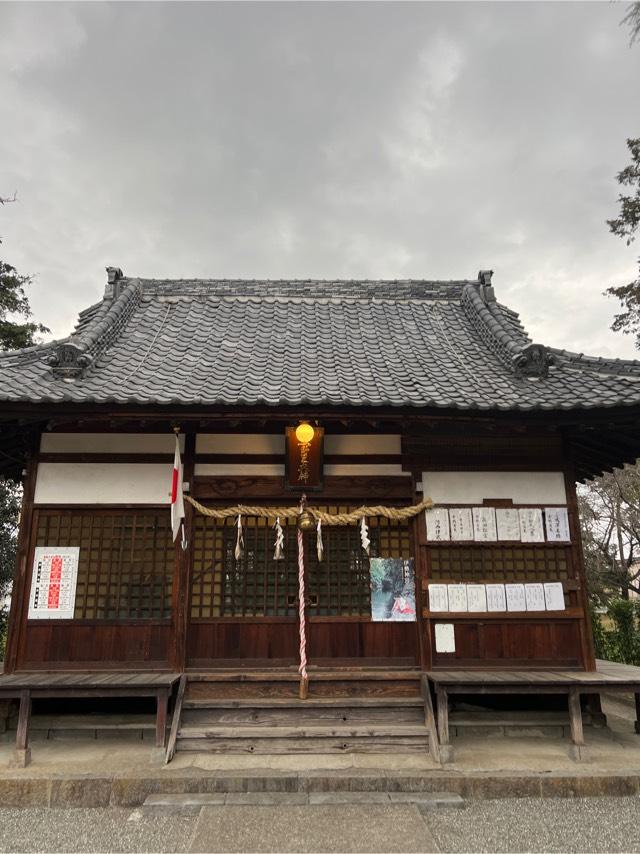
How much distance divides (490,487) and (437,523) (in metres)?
0.95

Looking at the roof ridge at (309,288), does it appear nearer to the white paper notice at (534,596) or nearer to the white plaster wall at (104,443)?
the white plaster wall at (104,443)

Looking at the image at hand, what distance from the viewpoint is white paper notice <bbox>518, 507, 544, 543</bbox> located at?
7477 millimetres

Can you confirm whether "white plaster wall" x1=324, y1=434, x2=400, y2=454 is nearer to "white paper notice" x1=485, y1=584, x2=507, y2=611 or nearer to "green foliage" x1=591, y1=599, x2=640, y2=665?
"white paper notice" x1=485, y1=584, x2=507, y2=611

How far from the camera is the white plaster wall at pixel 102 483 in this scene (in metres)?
7.48

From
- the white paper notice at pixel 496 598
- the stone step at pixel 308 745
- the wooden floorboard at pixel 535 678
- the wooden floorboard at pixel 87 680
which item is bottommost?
the stone step at pixel 308 745

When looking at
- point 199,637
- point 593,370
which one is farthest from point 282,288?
point 199,637

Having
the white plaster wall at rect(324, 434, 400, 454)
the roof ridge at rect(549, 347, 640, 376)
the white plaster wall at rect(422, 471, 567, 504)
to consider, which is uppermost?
the roof ridge at rect(549, 347, 640, 376)

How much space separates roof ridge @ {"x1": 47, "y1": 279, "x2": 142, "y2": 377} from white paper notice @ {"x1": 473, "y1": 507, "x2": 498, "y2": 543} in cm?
596

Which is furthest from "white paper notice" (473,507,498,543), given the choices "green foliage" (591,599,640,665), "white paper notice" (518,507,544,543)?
"green foliage" (591,599,640,665)

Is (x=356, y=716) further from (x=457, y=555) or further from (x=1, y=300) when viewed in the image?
(x=1, y=300)

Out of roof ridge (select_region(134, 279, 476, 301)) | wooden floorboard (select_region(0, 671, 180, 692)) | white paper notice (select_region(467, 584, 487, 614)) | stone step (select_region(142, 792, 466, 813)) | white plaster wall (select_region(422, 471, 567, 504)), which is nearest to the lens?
stone step (select_region(142, 792, 466, 813))

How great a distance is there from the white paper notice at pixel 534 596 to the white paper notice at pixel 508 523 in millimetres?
674

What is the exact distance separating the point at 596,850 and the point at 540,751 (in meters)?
1.90

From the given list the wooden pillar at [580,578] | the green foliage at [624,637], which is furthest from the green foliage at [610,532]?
the wooden pillar at [580,578]
